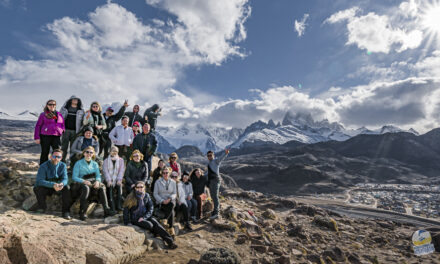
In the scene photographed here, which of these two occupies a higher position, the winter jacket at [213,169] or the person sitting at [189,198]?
the winter jacket at [213,169]

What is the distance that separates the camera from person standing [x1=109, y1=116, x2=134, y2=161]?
1128 cm

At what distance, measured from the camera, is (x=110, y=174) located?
8.87 metres

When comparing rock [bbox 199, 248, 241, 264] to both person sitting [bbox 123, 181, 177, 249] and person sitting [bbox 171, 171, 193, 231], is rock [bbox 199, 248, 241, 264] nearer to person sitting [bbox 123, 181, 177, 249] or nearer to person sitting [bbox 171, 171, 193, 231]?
person sitting [bbox 123, 181, 177, 249]

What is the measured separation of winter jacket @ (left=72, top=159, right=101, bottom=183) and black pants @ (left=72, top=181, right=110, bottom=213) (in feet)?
0.89

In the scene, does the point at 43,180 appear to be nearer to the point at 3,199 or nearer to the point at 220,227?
the point at 3,199

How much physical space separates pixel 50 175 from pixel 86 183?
Result: 1.23 meters

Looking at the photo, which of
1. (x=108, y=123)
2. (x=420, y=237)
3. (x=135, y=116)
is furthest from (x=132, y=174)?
(x=420, y=237)

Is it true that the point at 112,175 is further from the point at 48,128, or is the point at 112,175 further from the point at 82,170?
the point at 48,128

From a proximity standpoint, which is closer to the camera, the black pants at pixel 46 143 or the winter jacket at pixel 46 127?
the winter jacket at pixel 46 127

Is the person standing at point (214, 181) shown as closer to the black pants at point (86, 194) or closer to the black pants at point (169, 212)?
the black pants at point (169, 212)

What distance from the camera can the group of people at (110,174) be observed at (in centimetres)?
795

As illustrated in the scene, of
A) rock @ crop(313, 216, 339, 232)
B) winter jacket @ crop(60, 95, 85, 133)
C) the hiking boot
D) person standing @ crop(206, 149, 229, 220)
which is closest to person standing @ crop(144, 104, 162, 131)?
winter jacket @ crop(60, 95, 85, 133)

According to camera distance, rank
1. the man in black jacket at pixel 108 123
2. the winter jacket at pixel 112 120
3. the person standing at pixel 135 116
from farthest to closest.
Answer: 1. the person standing at pixel 135 116
2. the winter jacket at pixel 112 120
3. the man in black jacket at pixel 108 123

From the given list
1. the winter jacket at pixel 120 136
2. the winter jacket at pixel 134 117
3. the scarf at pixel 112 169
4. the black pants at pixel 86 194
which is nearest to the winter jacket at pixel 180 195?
the scarf at pixel 112 169
